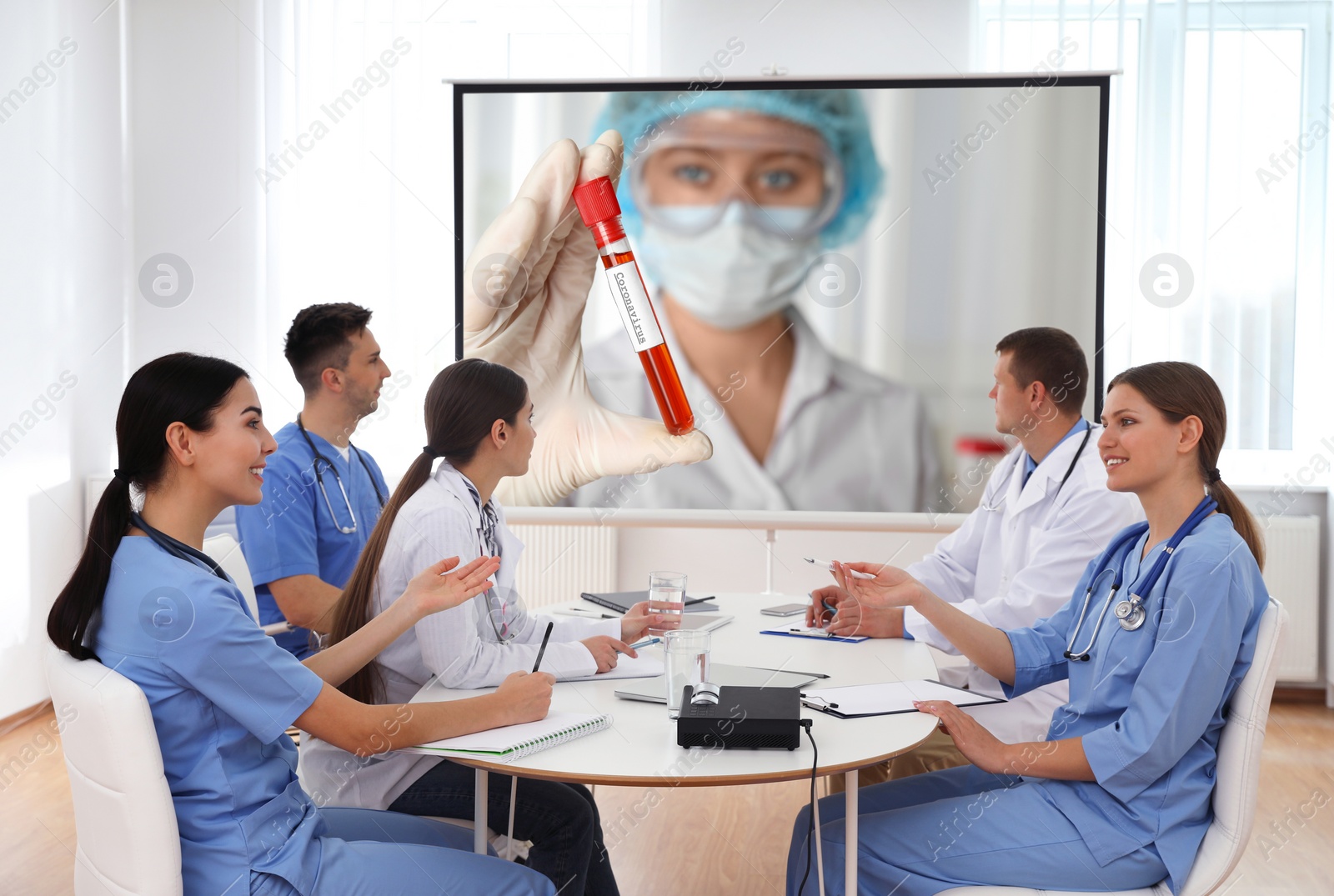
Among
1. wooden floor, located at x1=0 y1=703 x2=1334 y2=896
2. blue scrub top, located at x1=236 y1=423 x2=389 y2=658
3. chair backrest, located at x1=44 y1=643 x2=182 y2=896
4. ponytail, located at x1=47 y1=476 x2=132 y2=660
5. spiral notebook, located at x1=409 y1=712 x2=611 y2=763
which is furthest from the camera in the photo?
wooden floor, located at x1=0 y1=703 x2=1334 y2=896

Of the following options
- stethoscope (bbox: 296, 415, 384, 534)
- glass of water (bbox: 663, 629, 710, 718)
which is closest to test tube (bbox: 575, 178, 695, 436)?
stethoscope (bbox: 296, 415, 384, 534)

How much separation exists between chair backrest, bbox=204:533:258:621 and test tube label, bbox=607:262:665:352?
1.53m

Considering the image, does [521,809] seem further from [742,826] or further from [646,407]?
[646,407]

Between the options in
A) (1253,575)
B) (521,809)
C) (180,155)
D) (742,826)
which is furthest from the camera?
(180,155)

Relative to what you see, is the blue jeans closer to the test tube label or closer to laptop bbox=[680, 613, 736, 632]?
laptop bbox=[680, 613, 736, 632]

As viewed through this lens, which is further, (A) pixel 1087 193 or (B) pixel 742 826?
(A) pixel 1087 193

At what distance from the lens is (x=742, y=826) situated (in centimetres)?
301

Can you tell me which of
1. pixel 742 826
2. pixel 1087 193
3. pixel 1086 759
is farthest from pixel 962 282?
pixel 1086 759

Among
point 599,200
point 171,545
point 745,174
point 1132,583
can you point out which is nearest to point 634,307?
point 599,200

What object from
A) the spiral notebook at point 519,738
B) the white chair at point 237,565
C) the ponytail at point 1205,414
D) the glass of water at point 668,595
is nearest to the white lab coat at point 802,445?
the white chair at point 237,565

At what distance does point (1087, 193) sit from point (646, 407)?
159 centimetres

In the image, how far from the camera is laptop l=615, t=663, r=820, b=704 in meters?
1.73

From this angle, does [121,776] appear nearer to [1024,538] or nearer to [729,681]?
[729,681]

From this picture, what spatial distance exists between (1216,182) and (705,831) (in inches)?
123
